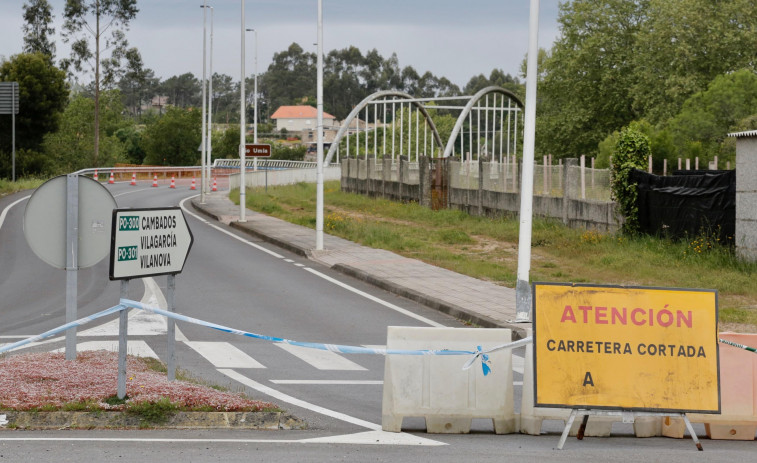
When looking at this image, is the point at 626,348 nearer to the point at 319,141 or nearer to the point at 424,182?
the point at 319,141

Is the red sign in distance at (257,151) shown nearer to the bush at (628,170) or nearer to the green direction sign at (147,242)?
the bush at (628,170)

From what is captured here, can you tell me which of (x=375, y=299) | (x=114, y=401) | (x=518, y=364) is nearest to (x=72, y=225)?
(x=114, y=401)

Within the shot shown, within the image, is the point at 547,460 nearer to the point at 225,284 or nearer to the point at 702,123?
the point at 225,284

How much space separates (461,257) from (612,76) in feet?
170

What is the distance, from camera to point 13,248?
976 inches

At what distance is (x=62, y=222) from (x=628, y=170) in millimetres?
18797

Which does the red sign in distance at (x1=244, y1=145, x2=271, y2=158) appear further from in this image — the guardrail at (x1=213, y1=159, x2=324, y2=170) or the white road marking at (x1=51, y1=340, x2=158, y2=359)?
the guardrail at (x1=213, y1=159, x2=324, y2=170)

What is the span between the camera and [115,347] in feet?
40.1

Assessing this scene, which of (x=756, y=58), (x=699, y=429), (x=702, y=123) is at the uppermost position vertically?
(x=756, y=58)

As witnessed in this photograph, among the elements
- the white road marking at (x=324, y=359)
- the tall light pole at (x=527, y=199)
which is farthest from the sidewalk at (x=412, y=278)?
the white road marking at (x=324, y=359)

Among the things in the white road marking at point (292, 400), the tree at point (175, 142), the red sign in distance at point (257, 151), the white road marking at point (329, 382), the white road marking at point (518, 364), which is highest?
the tree at point (175, 142)

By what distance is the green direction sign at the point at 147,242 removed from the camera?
8382 mm

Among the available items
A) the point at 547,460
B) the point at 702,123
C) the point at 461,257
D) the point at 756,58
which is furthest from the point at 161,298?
the point at 756,58

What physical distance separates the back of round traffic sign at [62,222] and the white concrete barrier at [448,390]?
2.76 metres
